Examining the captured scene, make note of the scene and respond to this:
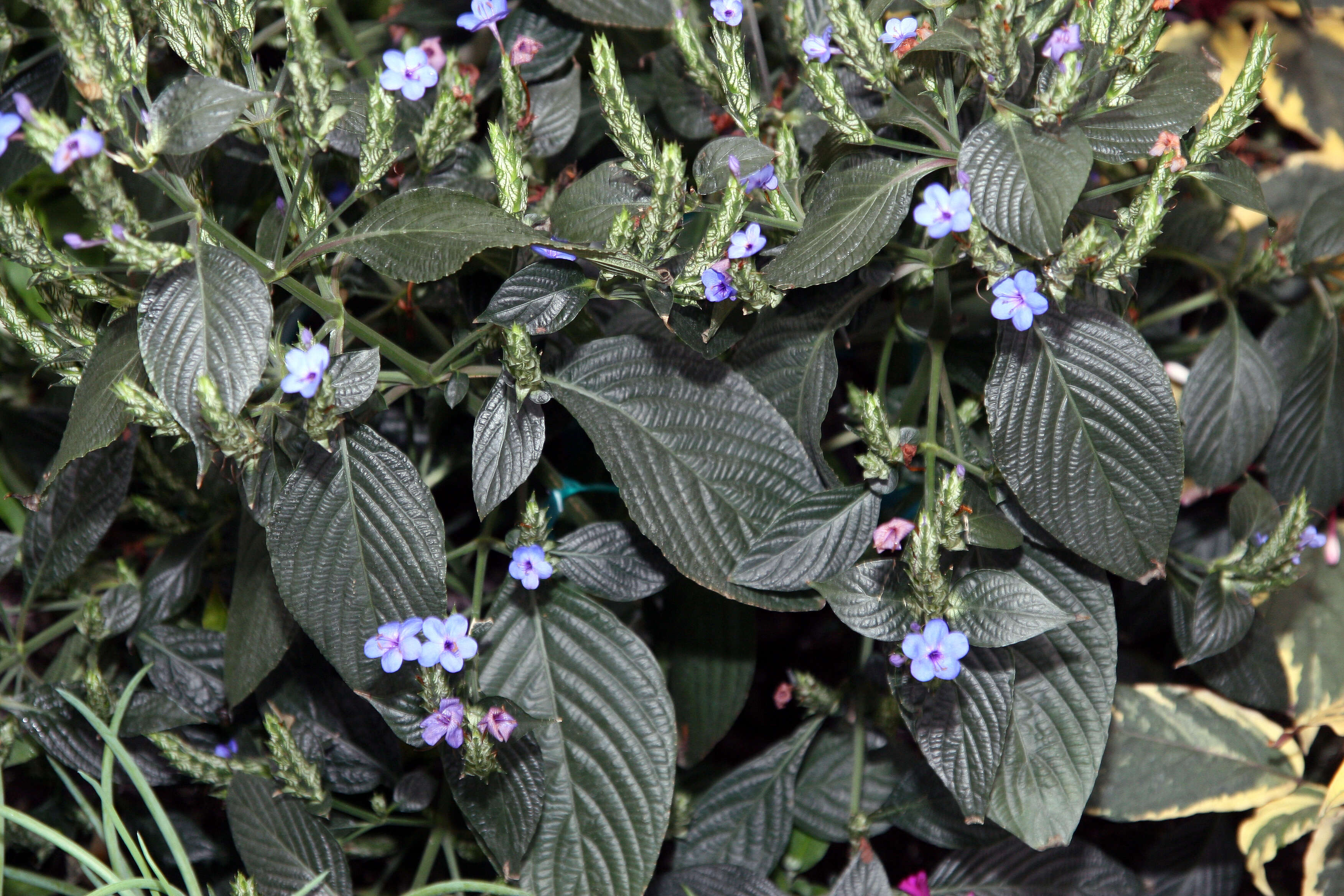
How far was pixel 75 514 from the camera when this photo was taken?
110 centimetres

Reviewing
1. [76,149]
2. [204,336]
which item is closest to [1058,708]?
[204,336]

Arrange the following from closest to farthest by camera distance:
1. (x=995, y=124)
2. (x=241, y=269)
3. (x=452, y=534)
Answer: (x=241, y=269)
(x=995, y=124)
(x=452, y=534)

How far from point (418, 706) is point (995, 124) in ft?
2.50

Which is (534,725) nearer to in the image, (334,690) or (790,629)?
(334,690)

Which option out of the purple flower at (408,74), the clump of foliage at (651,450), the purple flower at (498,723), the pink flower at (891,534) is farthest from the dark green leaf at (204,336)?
the pink flower at (891,534)

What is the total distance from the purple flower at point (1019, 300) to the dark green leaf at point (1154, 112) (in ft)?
0.59

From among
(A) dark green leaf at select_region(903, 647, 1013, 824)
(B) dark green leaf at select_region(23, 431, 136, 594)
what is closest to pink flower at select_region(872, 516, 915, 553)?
(A) dark green leaf at select_region(903, 647, 1013, 824)

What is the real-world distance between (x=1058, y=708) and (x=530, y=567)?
556 millimetres

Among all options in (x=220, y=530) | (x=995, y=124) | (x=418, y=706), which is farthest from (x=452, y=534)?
(x=995, y=124)

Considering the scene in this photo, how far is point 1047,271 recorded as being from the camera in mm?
817

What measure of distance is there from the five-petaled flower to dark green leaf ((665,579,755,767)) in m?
0.58

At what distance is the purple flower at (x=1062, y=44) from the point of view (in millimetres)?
806

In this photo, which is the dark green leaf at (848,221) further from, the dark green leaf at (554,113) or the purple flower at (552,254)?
the dark green leaf at (554,113)

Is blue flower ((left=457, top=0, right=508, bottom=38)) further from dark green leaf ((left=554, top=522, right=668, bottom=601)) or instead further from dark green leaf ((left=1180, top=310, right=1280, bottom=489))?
dark green leaf ((left=1180, top=310, right=1280, bottom=489))
